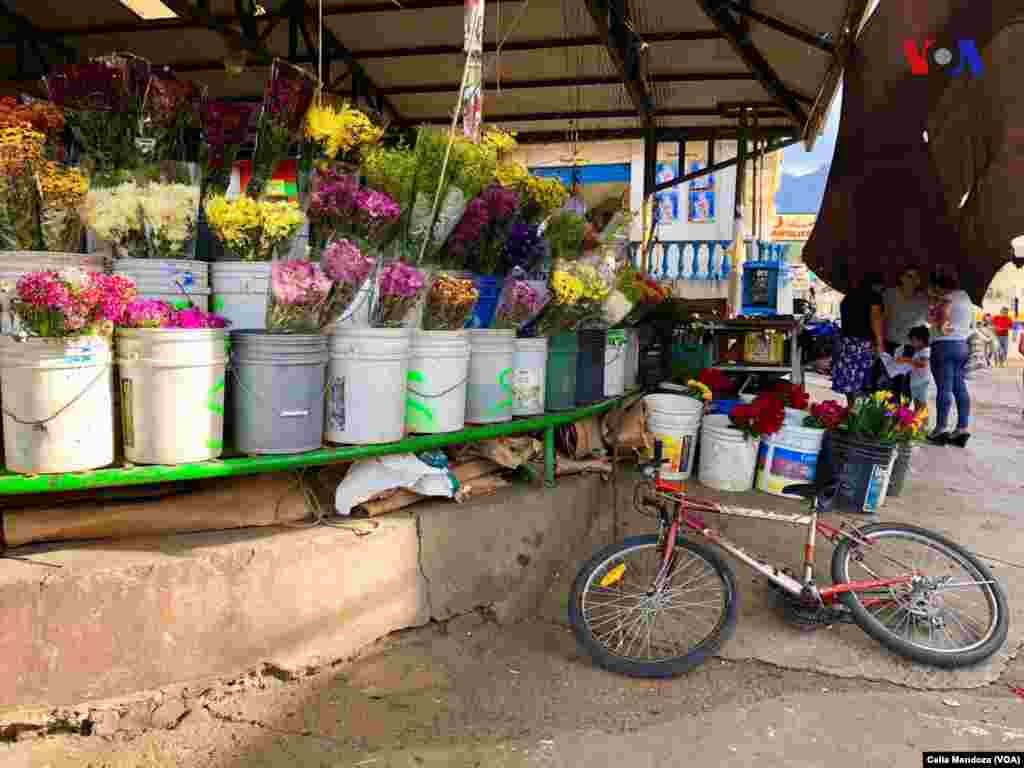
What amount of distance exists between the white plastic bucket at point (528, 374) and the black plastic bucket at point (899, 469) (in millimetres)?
2692

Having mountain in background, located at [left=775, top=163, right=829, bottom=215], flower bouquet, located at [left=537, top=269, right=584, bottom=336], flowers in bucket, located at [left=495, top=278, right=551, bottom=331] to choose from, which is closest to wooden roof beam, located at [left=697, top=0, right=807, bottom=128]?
flower bouquet, located at [left=537, top=269, right=584, bottom=336]

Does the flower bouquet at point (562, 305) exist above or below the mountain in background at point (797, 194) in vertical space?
below

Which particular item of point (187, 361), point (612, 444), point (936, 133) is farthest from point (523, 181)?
point (936, 133)

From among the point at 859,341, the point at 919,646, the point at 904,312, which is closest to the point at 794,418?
the point at 919,646

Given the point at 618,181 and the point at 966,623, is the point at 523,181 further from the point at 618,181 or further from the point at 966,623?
the point at 618,181

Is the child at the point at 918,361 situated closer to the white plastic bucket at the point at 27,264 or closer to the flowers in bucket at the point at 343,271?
the flowers in bucket at the point at 343,271

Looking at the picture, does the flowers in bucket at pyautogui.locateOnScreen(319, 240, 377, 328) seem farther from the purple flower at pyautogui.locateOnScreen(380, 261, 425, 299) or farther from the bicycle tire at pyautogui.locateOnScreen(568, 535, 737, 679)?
the bicycle tire at pyautogui.locateOnScreen(568, 535, 737, 679)

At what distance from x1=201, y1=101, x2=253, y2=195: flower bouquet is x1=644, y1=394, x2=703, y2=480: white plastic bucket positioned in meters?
3.08

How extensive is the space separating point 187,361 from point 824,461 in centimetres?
398

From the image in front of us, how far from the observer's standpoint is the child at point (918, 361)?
24.1 feet

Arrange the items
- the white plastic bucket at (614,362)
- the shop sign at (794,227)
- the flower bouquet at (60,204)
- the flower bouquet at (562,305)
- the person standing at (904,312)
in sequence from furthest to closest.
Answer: the shop sign at (794,227), the person standing at (904,312), the white plastic bucket at (614,362), the flower bouquet at (562,305), the flower bouquet at (60,204)

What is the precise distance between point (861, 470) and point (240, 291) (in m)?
3.79

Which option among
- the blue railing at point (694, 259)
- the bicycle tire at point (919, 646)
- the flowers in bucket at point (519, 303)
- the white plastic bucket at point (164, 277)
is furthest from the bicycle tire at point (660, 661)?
the blue railing at point (694, 259)

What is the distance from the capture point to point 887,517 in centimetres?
484
